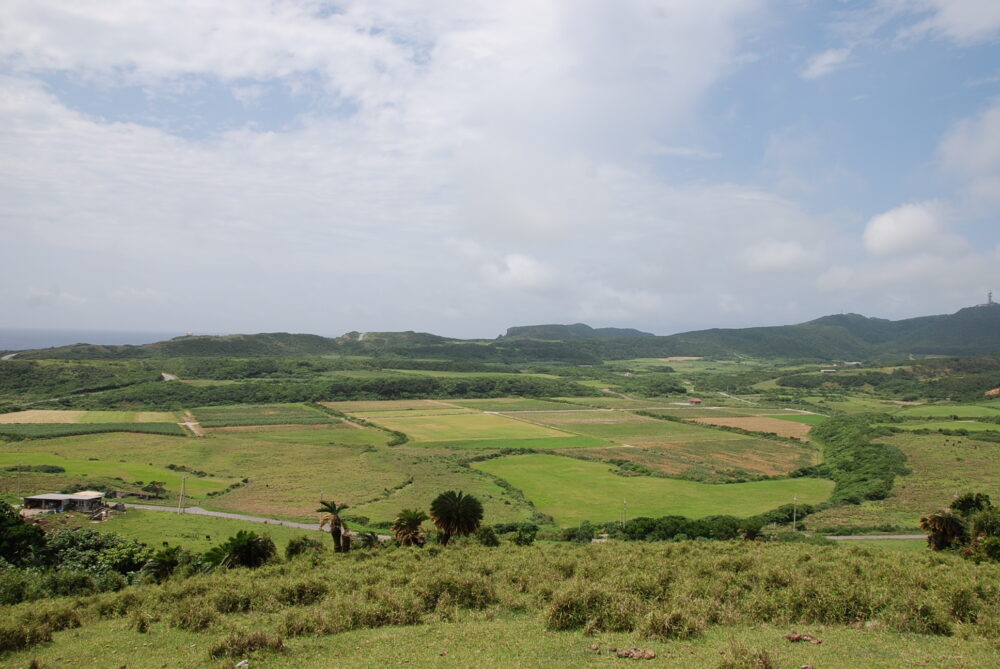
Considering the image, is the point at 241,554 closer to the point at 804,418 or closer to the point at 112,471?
the point at 112,471

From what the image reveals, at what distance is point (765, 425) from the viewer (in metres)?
100

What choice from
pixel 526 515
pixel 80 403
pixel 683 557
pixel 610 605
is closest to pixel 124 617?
pixel 610 605

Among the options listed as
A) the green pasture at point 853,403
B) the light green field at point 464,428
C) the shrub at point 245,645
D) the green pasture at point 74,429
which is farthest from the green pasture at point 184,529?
the green pasture at point 853,403

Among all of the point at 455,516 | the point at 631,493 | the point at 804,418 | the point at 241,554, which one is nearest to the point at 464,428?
the point at 631,493

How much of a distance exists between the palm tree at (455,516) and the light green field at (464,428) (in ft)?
172

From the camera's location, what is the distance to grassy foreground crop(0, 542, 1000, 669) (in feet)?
43.6

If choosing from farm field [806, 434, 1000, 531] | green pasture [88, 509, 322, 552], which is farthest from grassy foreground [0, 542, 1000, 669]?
farm field [806, 434, 1000, 531]

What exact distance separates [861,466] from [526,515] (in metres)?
38.9

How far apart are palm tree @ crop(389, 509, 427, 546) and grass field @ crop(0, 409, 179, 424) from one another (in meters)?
78.3

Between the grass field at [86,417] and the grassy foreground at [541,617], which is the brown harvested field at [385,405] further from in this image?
the grassy foreground at [541,617]

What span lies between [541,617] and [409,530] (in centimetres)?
1524

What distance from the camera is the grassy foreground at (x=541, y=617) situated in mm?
13281

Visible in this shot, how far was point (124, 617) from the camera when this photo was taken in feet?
60.3

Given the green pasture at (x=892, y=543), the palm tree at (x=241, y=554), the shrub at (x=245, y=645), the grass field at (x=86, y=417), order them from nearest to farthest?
the shrub at (x=245, y=645)
the palm tree at (x=241, y=554)
the green pasture at (x=892, y=543)
the grass field at (x=86, y=417)
